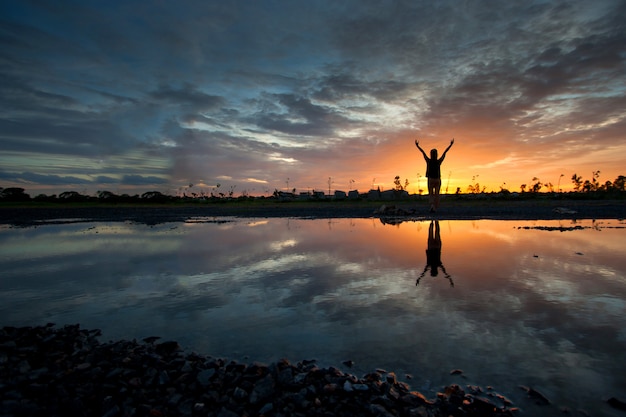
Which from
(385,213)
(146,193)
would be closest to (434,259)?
(385,213)

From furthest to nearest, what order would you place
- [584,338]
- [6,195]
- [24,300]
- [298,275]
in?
[6,195] < [298,275] < [24,300] < [584,338]

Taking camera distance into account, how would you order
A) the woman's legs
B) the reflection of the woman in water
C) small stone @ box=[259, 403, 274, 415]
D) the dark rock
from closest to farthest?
the dark rock, small stone @ box=[259, 403, 274, 415], the reflection of the woman in water, the woman's legs

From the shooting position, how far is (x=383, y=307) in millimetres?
8391

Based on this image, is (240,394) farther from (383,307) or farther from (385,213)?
→ (385,213)

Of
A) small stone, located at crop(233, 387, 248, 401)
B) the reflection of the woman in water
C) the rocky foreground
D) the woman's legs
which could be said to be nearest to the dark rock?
the rocky foreground

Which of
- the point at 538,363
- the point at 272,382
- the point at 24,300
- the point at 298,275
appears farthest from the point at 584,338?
the point at 24,300

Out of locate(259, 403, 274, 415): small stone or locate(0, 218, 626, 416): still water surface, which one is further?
locate(0, 218, 626, 416): still water surface

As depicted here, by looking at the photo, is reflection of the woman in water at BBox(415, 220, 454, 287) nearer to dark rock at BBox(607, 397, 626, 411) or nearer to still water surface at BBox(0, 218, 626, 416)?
still water surface at BBox(0, 218, 626, 416)

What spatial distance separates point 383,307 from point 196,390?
194 inches

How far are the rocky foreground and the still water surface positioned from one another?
44 centimetres

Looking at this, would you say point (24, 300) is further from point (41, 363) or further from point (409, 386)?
point (409, 386)

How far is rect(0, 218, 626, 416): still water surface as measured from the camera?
5.54 metres

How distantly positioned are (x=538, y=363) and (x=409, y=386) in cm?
242

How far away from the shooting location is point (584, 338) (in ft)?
21.0
